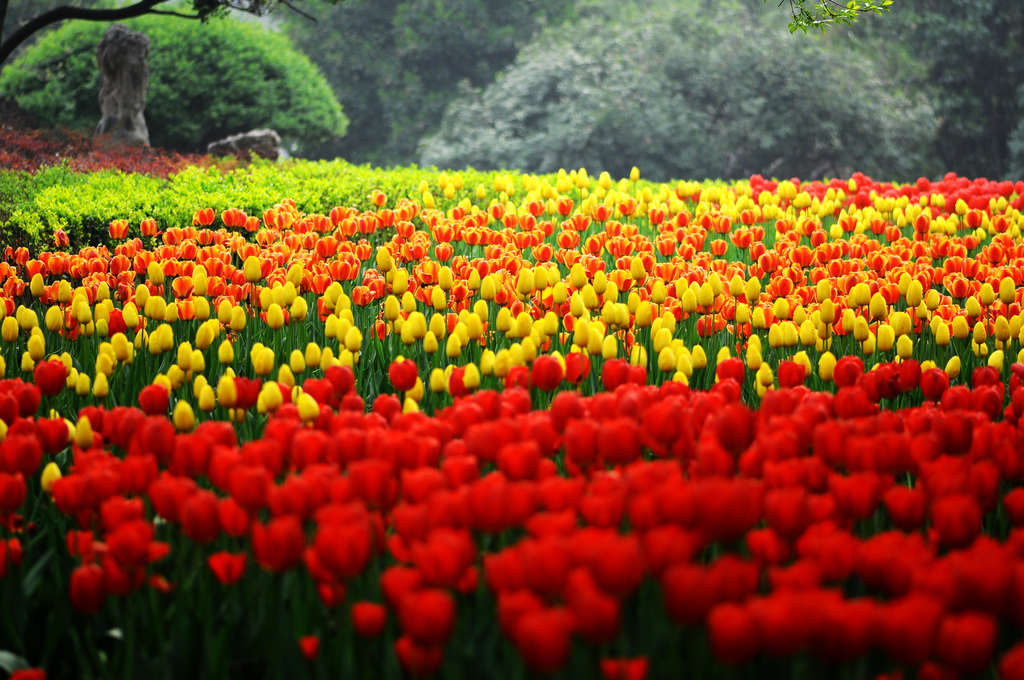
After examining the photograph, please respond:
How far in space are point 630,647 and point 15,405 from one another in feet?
5.96

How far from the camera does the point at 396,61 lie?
26922mm

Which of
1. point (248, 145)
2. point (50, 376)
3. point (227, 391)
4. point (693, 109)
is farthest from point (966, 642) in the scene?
point (693, 109)

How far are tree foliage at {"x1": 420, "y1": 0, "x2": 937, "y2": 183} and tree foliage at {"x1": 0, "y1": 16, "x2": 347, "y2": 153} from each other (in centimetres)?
449

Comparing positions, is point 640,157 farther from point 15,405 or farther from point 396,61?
point 15,405

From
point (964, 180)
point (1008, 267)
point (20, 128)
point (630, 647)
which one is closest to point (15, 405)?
point (630, 647)

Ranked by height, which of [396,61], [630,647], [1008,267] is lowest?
[630,647]

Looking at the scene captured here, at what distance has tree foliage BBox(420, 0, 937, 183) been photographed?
20047 mm

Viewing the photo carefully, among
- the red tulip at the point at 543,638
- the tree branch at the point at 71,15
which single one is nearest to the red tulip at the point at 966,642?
the red tulip at the point at 543,638

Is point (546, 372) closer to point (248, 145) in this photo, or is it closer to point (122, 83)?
point (248, 145)

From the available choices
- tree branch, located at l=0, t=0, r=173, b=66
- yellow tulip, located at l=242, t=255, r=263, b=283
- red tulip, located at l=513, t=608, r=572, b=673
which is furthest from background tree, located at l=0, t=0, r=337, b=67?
red tulip, located at l=513, t=608, r=572, b=673

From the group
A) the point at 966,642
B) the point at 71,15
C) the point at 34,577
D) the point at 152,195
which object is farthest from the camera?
the point at 71,15

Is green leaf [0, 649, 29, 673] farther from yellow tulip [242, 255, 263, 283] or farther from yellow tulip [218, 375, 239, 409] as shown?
yellow tulip [242, 255, 263, 283]

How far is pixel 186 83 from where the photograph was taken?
1702 centimetres

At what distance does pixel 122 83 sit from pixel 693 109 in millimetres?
11676
